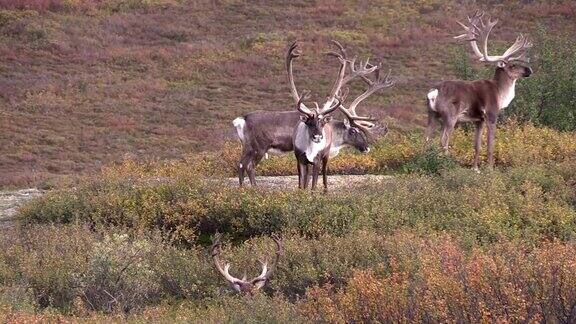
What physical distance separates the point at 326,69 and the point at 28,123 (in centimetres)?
1225

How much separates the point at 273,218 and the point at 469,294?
610cm

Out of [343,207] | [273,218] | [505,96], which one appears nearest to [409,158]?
[505,96]

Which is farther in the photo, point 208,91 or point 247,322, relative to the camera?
point 208,91

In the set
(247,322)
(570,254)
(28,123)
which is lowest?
(28,123)

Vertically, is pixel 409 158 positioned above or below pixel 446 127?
below

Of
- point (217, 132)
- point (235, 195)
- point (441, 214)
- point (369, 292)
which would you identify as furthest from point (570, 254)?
point (217, 132)

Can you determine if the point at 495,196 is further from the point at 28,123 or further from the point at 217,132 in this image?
the point at 28,123

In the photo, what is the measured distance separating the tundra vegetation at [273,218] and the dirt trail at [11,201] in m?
0.73

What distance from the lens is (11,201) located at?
64.7ft

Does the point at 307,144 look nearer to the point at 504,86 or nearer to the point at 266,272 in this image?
the point at 266,272

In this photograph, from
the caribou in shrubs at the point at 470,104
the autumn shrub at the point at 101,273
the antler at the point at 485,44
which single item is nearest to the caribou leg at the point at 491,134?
the caribou in shrubs at the point at 470,104

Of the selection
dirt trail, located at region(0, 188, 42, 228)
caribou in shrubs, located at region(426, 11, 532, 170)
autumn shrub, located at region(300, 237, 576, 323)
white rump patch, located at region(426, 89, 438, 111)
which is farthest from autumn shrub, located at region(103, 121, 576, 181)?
autumn shrub, located at region(300, 237, 576, 323)

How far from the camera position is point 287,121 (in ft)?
58.9

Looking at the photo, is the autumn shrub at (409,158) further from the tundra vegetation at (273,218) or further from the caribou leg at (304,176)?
the caribou leg at (304,176)
